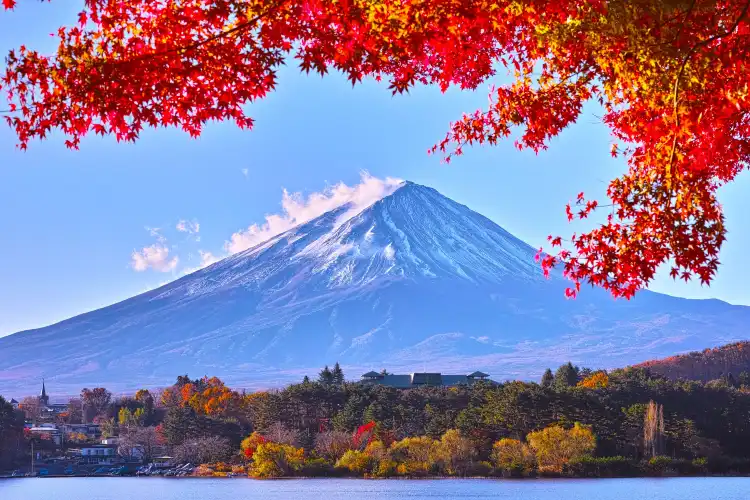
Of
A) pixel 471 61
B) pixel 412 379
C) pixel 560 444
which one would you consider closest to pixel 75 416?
pixel 412 379

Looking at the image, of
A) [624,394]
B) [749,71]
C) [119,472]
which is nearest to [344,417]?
[624,394]

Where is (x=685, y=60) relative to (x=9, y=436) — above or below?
above

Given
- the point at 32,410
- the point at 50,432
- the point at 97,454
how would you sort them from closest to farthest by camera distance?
the point at 97,454
the point at 50,432
the point at 32,410

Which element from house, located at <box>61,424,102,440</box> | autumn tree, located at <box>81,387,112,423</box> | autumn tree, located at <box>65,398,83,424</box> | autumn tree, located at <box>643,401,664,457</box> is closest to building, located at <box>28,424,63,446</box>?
house, located at <box>61,424,102,440</box>

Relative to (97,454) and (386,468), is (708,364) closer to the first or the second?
(97,454)

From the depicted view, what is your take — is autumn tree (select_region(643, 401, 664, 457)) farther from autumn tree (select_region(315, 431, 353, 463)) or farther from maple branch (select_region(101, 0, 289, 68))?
maple branch (select_region(101, 0, 289, 68))

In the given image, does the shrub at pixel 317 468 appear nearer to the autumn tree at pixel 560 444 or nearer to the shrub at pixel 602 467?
the autumn tree at pixel 560 444
